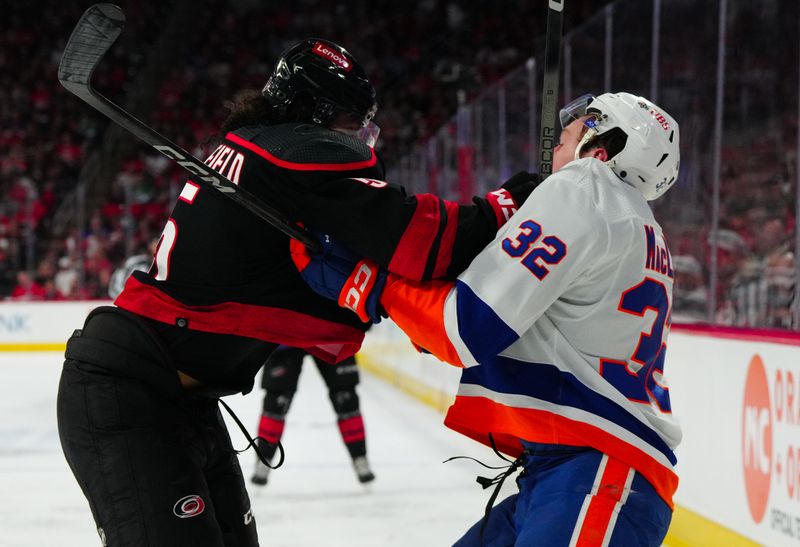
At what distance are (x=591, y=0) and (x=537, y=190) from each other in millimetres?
13665

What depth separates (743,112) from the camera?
3703 millimetres

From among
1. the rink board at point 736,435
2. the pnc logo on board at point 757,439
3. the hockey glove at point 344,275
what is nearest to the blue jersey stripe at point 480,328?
the hockey glove at point 344,275

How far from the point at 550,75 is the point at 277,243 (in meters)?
0.59

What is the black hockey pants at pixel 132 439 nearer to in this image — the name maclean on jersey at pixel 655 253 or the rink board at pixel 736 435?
the name maclean on jersey at pixel 655 253

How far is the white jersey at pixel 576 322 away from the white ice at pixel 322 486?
2.18 m

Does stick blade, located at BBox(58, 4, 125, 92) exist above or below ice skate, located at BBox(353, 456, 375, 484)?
above

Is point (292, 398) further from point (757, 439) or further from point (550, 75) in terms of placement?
point (550, 75)

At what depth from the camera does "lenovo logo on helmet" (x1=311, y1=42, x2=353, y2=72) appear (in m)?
1.65

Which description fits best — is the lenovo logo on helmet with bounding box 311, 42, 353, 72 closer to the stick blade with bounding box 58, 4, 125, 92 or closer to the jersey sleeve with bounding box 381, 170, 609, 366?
the stick blade with bounding box 58, 4, 125, 92

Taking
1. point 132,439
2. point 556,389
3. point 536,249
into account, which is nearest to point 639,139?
point 536,249

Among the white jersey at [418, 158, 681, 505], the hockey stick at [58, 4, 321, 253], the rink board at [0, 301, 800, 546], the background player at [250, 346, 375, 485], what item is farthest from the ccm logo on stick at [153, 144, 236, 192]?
the background player at [250, 346, 375, 485]

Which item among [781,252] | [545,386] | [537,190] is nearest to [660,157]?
[537,190]

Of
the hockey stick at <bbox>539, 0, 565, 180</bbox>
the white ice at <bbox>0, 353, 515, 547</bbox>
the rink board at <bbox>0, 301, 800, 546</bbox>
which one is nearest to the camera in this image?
the hockey stick at <bbox>539, 0, 565, 180</bbox>

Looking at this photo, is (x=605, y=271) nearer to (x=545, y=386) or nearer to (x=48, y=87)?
(x=545, y=386)
